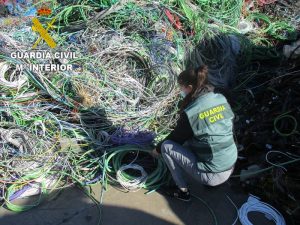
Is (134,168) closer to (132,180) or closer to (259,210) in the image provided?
(132,180)

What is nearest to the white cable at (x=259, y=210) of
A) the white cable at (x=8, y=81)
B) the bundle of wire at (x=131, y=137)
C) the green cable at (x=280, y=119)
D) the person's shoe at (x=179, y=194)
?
the person's shoe at (x=179, y=194)

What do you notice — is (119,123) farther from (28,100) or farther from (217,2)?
(217,2)

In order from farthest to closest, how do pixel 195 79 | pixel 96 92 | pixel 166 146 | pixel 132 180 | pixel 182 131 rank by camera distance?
pixel 96 92 < pixel 132 180 < pixel 166 146 < pixel 182 131 < pixel 195 79

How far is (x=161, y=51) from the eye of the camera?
4188 mm

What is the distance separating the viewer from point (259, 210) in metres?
3.11

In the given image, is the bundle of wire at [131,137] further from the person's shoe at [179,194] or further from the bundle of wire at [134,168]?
the person's shoe at [179,194]

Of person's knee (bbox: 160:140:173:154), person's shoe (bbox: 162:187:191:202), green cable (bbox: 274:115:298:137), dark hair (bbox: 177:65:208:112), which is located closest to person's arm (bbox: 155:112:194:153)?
person's knee (bbox: 160:140:173:154)

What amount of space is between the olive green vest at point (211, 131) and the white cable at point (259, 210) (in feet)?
1.78

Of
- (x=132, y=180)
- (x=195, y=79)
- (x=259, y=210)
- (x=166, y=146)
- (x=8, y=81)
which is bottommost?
(x=259, y=210)

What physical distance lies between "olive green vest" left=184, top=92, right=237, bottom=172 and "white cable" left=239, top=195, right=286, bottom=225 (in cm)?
54

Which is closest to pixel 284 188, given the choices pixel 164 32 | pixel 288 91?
pixel 288 91

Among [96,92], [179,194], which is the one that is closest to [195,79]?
[179,194]

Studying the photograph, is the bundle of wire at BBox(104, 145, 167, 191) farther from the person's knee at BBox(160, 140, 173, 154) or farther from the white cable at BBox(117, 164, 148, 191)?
the person's knee at BBox(160, 140, 173, 154)

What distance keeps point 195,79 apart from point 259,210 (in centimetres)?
143
